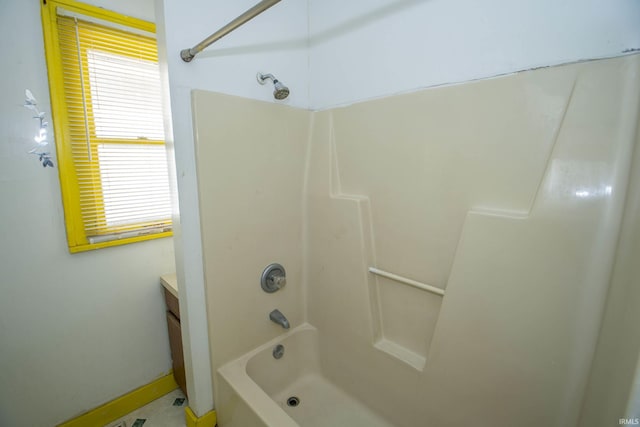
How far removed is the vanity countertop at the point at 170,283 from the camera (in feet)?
4.61

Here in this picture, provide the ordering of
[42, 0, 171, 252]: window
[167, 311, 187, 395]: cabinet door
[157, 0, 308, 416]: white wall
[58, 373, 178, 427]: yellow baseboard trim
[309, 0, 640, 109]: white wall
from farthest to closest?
[167, 311, 187, 395]: cabinet door, [58, 373, 178, 427]: yellow baseboard trim, [42, 0, 171, 252]: window, [157, 0, 308, 416]: white wall, [309, 0, 640, 109]: white wall

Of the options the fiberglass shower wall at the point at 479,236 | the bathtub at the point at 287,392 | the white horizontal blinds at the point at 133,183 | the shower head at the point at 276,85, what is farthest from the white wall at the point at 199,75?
the white horizontal blinds at the point at 133,183

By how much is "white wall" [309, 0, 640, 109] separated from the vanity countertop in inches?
52.3

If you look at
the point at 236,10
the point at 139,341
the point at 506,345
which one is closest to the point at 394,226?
the point at 506,345

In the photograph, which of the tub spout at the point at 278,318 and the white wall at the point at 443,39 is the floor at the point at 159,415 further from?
the white wall at the point at 443,39

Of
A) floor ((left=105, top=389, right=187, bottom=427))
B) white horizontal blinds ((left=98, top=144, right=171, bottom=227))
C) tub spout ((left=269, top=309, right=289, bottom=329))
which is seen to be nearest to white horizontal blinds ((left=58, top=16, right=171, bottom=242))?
white horizontal blinds ((left=98, top=144, right=171, bottom=227))

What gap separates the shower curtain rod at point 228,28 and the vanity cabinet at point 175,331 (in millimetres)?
1152

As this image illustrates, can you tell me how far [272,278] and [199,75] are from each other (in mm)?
1050

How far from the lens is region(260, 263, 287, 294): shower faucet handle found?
140 cm

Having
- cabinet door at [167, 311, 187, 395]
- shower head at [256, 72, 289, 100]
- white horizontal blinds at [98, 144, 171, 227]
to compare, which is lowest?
cabinet door at [167, 311, 187, 395]

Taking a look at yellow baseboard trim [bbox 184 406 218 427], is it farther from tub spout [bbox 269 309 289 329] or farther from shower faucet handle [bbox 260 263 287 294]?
shower faucet handle [bbox 260 263 287 294]

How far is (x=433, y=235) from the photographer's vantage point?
1110 millimetres

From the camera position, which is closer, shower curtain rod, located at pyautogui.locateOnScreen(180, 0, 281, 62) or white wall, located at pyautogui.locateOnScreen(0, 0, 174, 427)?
shower curtain rod, located at pyautogui.locateOnScreen(180, 0, 281, 62)

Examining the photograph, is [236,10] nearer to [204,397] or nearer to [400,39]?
[400,39]
